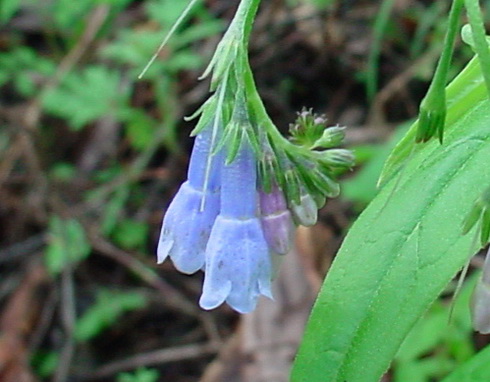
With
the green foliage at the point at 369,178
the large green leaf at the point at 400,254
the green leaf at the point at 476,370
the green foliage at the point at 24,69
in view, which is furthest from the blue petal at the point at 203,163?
the green foliage at the point at 24,69

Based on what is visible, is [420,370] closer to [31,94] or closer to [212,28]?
[212,28]

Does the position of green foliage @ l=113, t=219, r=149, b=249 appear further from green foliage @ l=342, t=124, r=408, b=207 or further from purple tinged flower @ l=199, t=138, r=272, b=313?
purple tinged flower @ l=199, t=138, r=272, b=313

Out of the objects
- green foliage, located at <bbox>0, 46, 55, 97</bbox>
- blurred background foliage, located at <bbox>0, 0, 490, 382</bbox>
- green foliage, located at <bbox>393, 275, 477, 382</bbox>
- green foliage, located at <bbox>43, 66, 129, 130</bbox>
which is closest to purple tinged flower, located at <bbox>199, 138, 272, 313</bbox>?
green foliage, located at <bbox>393, 275, 477, 382</bbox>

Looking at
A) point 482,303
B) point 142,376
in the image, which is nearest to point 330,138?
point 482,303

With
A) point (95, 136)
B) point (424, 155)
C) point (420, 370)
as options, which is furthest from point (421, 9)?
point (424, 155)

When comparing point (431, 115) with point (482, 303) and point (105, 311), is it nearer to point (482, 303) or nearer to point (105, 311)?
point (482, 303)

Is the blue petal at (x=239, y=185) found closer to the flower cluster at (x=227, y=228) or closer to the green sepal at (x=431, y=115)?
the flower cluster at (x=227, y=228)

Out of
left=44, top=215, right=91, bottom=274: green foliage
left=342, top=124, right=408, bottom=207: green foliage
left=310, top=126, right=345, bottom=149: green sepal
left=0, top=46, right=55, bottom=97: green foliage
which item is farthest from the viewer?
left=0, top=46, right=55, bottom=97: green foliage
